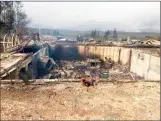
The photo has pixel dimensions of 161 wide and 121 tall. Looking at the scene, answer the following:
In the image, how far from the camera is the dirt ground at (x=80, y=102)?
5.74 m

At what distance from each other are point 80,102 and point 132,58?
12.7 m

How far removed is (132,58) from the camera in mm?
18219

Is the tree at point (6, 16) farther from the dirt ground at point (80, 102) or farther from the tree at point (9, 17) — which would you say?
the dirt ground at point (80, 102)

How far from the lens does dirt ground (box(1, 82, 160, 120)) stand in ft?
18.8

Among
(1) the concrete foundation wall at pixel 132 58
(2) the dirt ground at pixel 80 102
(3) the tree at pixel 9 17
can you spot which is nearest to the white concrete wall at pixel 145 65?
(1) the concrete foundation wall at pixel 132 58

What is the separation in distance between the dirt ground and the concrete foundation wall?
18.3 ft

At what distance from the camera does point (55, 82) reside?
834cm

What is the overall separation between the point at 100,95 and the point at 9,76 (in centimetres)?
431

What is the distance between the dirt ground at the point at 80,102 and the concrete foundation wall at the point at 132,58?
220 inches

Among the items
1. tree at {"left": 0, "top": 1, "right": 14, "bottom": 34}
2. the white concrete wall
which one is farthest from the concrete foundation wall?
tree at {"left": 0, "top": 1, "right": 14, "bottom": 34}

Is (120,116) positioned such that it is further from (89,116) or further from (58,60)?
(58,60)

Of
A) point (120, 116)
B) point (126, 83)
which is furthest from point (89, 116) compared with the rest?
point (126, 83)

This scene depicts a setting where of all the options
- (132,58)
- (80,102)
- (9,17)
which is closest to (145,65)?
(132,58)

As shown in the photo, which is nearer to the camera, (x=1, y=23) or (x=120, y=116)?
(x=120, y=116)
